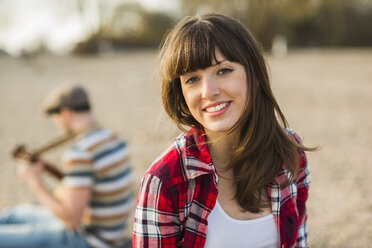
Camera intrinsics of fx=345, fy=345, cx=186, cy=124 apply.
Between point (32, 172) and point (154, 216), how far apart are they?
75.1 inches

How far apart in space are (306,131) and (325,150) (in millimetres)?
1369

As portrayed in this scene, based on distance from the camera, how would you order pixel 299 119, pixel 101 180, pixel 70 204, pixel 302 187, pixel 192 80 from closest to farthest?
pixel 192 80 < pixel 302 187 < pixel 70 204 < pixel 101 180 < pixel 299 119

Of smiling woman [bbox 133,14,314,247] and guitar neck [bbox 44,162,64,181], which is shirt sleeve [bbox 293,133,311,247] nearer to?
smiling woman [bbox 133,14,314,247]

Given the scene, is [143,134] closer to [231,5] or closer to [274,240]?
[274,240]

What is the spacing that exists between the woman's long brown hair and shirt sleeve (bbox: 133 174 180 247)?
374 mm

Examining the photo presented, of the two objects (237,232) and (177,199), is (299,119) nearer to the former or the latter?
(237,232)

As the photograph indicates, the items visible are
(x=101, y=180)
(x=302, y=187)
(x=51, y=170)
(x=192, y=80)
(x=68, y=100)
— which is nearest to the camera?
(x=192, y=80)

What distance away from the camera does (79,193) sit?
2.62 meters

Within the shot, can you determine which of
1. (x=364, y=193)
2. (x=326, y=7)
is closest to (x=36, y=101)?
(x=364, y=193)

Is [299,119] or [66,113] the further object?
[299,119]

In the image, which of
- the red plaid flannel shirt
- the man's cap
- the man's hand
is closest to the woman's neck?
the red plaid flannel shirt

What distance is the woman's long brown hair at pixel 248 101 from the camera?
4.95 feet

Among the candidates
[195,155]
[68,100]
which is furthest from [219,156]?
[68,100]

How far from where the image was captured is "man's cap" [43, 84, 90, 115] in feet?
9.71
